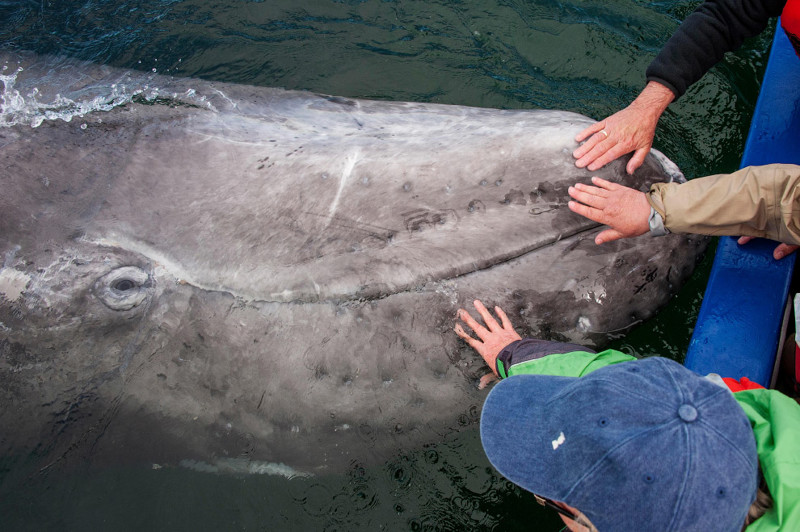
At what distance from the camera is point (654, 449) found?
2.31m

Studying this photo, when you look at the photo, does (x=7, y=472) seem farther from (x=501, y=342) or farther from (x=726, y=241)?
(x=726, y=241)

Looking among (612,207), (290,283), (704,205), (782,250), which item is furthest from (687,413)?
(782,250)

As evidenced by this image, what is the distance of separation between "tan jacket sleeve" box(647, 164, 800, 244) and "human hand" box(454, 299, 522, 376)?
1000 millimetres

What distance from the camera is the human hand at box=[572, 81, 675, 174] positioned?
3176 millimetres

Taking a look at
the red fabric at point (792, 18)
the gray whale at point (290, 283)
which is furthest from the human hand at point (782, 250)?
the red fabric at point (792, 18)

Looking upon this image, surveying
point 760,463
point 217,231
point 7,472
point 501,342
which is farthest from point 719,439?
point 7,472

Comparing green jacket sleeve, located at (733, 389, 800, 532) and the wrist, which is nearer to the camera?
green jacket sleeve, located at (733, 389, 800, 532)

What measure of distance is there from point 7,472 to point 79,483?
0.42 m

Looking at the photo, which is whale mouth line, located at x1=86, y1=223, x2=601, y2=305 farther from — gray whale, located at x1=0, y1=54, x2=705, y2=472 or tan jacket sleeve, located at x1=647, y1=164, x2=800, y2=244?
tan jacket sleeve, located at x1=647, y1=164, x2=800, y2=244

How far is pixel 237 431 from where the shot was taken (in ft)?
10.9

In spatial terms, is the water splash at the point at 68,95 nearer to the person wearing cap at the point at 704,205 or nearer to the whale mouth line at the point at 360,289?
the whale mouth line at the point at 360,289

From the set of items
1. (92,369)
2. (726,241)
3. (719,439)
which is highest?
(719,439)


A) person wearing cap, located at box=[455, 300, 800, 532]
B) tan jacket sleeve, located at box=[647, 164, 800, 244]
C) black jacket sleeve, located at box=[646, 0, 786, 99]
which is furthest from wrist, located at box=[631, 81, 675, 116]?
person wearing cap, located at box=[455, 300, 800, 532]

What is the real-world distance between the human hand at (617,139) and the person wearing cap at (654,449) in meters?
1.12
